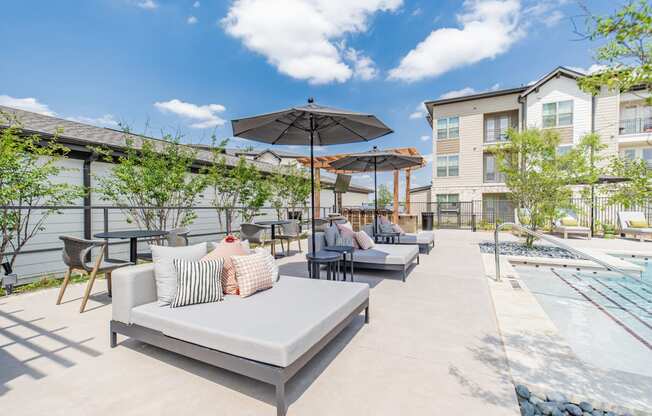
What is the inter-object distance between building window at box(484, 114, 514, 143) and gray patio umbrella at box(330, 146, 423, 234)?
448 inches

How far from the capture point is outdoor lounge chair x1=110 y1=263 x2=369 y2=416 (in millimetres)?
1800

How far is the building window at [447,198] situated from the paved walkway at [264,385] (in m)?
14.7

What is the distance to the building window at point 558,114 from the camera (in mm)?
14453

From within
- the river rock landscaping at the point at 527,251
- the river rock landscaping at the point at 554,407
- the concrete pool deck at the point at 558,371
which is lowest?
the river rock landscaping at the point at 554,407

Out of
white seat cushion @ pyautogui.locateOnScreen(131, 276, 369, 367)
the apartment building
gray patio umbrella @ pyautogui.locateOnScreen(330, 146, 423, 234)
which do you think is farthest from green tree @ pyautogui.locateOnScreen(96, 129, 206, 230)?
the apartment building

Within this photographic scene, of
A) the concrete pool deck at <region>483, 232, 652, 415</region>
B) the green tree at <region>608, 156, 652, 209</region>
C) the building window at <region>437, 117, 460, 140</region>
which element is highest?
the building window at <region>437, 117, 460, 140</region>

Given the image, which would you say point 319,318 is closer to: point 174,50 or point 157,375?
point 157,375

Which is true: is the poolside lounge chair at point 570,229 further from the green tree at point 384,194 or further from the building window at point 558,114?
the green tree at point 384,194

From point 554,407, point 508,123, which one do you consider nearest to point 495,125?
point 508,123

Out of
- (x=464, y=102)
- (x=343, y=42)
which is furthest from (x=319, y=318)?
(x=464, y=102)

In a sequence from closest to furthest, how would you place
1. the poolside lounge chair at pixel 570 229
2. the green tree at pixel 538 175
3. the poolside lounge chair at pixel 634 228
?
1. the green tree at pixel 538 175
2. the poolside lounge chair at pixel 634 228
3. the poolside lounge chair at pixel 570 229

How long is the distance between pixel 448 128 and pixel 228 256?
17.1 meters

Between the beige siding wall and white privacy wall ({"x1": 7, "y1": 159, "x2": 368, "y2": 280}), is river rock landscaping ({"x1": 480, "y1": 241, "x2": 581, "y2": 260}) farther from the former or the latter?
the beige siding wall

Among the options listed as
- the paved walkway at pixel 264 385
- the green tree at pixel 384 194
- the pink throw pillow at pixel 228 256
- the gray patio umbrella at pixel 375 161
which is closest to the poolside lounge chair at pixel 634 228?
the gray patio umbrella at pixel 375 161
